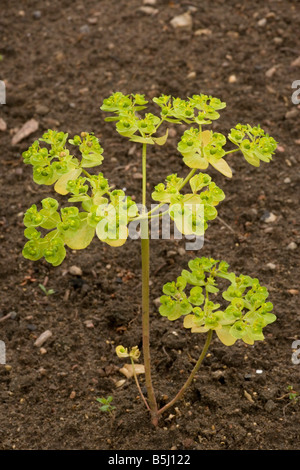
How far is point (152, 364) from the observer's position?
2.49 metres

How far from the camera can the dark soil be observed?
7.56ft

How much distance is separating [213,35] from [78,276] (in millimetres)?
1945

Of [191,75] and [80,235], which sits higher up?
[80,235]

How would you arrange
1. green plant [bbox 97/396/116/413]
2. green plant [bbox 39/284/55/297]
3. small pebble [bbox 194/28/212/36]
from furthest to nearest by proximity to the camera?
small pebble [bbox 194/28/212/36] < green plant [bbox 39/284/55/297] < green plant [bbox 97/396/116/413]

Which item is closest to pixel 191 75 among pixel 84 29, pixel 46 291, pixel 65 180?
pixel 84 29

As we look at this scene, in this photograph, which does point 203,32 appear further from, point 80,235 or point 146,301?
point 80,235

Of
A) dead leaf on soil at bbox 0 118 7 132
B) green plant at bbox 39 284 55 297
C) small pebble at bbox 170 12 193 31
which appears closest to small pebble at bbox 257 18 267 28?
small pebble at bbox 170 12 193 31

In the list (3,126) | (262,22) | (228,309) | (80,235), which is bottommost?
(3,126)

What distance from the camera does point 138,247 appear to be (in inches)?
116

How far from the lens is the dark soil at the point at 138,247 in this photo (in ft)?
7.56

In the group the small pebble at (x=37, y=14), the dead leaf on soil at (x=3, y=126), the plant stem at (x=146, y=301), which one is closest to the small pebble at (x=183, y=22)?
the small pebble at (x=37, y=14)

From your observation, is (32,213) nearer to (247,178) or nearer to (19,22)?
(247,178)

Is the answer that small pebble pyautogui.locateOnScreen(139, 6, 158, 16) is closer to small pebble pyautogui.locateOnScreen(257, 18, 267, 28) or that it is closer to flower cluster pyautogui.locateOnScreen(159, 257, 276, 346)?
small pebble pyautogui.locateOnScreen(257, 18, 267, 28)

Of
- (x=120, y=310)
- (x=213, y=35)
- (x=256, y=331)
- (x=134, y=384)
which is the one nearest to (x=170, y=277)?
(x=120, y=310)
